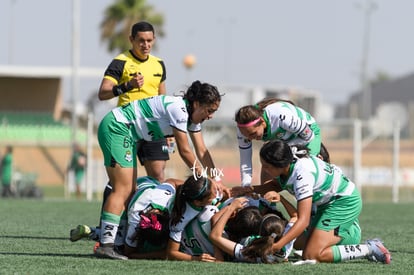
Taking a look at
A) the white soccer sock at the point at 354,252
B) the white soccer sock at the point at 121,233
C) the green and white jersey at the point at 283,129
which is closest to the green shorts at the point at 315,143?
the green and white jersey at the point at 283,129

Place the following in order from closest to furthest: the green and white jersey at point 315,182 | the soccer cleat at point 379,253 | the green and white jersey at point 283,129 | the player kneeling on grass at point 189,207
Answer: the green and white jersey at point 315,182
the player kneeling on grass at point 189,207
the soccer cleat at point 379,253
the green and white jersey at point 283,129

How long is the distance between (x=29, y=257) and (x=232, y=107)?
133ft

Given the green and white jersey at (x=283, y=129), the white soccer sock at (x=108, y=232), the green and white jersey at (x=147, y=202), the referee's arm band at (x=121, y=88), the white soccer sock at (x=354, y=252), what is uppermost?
the referee's arm band at (x=121, y=88)

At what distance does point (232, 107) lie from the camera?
48094 millimetres

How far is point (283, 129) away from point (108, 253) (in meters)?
1.89

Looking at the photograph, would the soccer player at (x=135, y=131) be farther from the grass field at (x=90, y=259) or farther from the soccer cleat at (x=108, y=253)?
the grass field at (x=90, y=259)

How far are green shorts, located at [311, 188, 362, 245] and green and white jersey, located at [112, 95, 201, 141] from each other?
4.26ft

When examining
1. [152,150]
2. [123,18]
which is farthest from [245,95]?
[152,150]

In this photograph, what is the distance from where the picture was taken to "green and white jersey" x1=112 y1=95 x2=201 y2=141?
7832 millimetres

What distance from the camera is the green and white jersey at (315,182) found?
285 inches

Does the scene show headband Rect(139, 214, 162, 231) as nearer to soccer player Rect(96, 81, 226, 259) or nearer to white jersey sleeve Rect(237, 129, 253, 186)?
soccer player Rect(96, 81, 226, 259)

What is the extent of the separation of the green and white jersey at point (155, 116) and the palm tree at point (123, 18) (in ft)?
149

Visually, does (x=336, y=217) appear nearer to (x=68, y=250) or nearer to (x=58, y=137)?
(x=68, y=250)

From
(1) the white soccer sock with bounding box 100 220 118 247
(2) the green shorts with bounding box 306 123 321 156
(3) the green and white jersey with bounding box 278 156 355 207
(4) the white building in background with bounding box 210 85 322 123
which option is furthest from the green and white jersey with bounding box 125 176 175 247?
(4) the white building in background with bounding box 210 85 322 123
